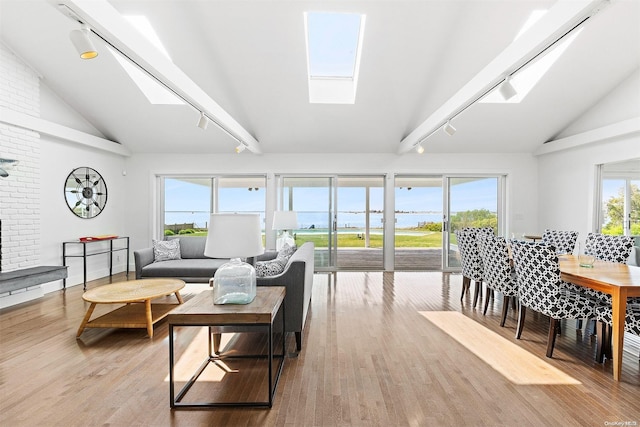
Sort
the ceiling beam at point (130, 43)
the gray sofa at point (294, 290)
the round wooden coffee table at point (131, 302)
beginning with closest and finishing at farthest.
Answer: the ceiling beam at point (130, 43), the gray sofa at point (294, 290), the round wooden coffee table at point (131, 302)

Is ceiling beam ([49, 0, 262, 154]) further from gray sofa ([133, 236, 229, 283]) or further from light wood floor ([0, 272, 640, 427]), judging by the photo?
light wood floor ([0, 272, 640, 427])

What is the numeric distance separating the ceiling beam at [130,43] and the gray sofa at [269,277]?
2.21m

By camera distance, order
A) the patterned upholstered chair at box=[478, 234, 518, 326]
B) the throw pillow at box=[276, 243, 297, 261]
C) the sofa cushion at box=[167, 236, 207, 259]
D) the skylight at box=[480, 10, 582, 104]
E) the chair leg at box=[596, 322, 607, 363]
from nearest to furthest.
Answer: the chair leg at box=[596, 322, 607, 363] < the patterned upholstered chair at box=[478, 234, 518, 326] < the throw pillow at box=[276, 243, 297, 261] < the skylight at box=[480, 10, 582, 104] < the sofa cushion at box=[167, 236, 207, 259]

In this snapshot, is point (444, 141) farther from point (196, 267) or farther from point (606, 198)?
point (196, 267)

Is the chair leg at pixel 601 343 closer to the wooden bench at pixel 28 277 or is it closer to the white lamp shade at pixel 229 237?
the white lamp shade at pixel 229 237

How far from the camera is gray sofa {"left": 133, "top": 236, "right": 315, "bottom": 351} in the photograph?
3.05m

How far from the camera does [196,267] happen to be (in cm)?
525

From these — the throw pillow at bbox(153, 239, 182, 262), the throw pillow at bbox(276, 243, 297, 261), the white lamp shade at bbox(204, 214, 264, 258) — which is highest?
the white lamp shade at bbox(204, 214, 264, 258)

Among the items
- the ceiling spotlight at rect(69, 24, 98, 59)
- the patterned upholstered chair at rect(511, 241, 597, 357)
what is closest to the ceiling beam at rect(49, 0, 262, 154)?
the ceiling spotlight at rect(69, 24, 98, 59)

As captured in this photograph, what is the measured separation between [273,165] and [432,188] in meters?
4.67

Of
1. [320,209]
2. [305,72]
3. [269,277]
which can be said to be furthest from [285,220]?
[269,277]

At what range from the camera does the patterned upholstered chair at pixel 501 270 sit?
12.0 feet

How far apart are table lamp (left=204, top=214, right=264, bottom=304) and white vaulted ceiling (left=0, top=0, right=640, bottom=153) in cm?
209

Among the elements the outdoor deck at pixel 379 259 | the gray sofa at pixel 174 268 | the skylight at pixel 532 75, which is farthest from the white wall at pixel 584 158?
the gray sofa at pixel 174 268
